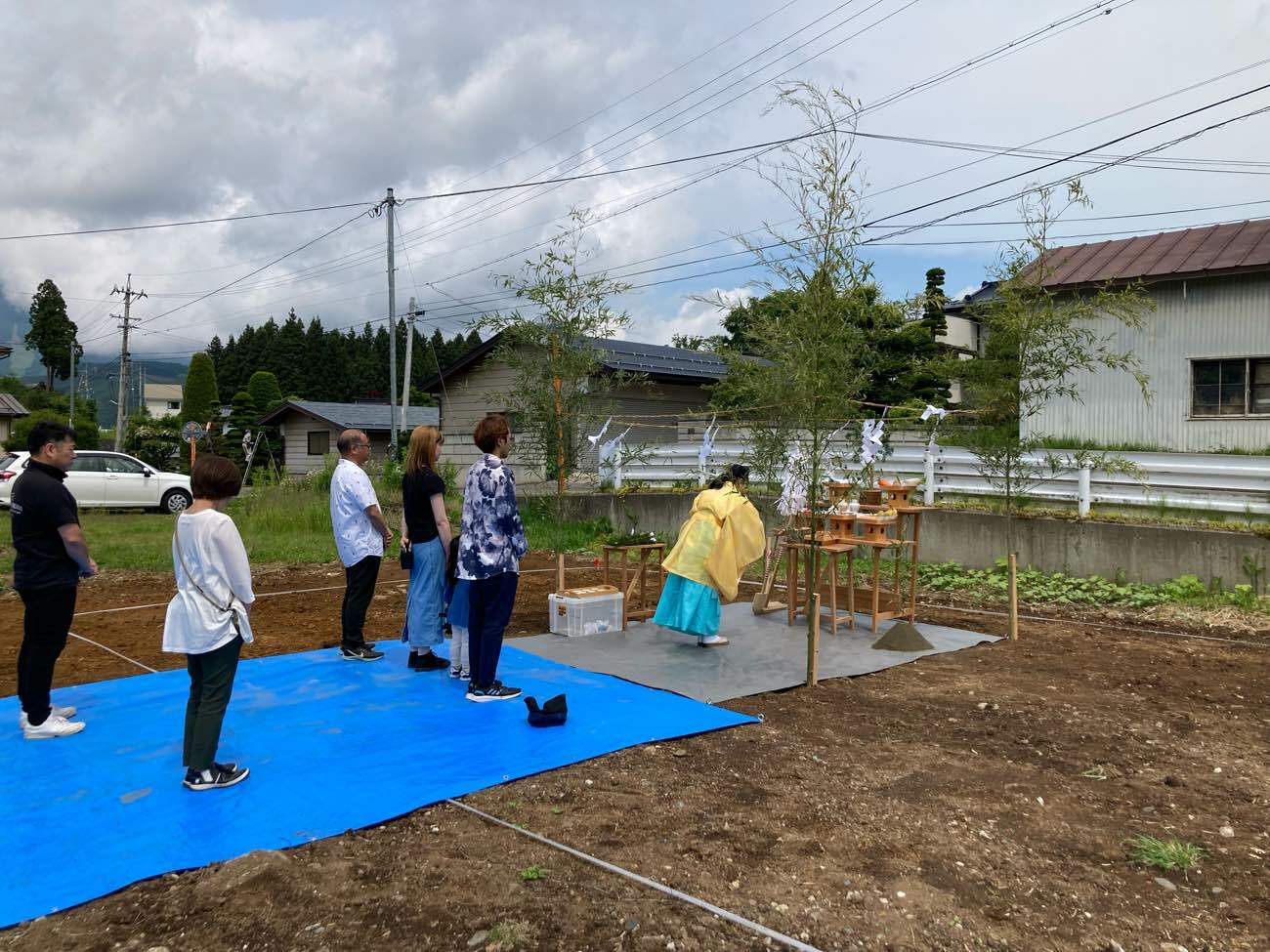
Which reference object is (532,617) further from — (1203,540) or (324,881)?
(1203,540)

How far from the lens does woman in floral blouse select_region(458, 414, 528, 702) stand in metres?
5.09

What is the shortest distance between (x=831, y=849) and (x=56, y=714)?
12.6ft

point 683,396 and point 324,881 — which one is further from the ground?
point 683,396

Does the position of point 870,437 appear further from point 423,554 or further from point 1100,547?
point 423,554

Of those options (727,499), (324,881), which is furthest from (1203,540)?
(324,881)

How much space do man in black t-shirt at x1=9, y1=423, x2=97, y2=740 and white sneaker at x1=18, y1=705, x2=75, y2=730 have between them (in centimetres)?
1

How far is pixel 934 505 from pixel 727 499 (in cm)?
523

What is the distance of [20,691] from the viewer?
4.36 metres

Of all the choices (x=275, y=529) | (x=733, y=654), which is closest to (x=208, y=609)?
(x=733, y=654)

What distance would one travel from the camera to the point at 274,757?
13.7ft

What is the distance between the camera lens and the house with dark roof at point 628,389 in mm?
17594

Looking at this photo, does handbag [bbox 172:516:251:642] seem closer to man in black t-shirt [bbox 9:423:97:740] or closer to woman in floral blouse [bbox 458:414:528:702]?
man in black t-shirt [bbox 9:423:97:740]

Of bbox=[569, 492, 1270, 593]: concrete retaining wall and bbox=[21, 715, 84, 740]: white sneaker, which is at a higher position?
bbox=[569, 492, 1270, 593]: concrete retaining wall

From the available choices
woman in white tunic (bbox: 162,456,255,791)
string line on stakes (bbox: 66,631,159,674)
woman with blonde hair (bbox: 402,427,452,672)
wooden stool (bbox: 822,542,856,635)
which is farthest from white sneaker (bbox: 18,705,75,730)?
wooden stool (bbox: 822,542,856,635)
